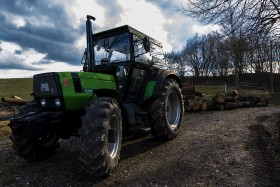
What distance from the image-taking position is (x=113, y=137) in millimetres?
5250

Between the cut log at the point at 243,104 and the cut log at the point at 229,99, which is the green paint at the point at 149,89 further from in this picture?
the cut log at the point at 243,104

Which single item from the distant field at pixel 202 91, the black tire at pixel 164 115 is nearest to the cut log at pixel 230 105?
the distant field at pixel 202 91

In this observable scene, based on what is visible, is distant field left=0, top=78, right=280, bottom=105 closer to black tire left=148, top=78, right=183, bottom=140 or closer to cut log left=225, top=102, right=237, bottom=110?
cut log left=225, top=102, right=237, bottom=110

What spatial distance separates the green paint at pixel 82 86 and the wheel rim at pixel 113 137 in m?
0.66

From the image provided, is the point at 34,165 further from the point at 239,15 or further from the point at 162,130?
the point at 239,15

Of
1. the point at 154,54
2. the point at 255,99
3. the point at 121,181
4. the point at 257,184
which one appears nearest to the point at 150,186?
the point at 121,181

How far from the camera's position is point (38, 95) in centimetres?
570

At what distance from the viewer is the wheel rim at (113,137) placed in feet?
17.1

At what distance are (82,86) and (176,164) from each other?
216 cm

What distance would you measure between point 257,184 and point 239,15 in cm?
657

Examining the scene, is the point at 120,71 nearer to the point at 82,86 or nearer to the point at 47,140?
the point at 82,86

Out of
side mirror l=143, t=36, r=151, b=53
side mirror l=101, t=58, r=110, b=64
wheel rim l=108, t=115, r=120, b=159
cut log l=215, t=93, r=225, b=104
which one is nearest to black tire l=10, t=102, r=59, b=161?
wheel rim l=108, t=115, r=120, b=159

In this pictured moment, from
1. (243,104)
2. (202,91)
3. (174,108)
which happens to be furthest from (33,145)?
(202,91)

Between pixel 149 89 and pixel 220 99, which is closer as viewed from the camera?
pixel 149 89
